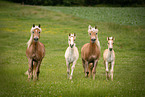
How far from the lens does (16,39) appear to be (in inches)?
1444

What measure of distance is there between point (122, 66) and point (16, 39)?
2211 centimetres

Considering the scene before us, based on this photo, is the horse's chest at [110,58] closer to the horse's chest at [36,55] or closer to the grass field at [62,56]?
the grass field at [62,56]

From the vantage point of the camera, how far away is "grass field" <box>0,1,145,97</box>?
33.7 feet

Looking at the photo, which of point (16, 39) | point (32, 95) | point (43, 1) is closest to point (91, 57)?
point (32, 95)

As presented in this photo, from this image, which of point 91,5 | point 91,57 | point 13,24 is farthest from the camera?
point 91,5

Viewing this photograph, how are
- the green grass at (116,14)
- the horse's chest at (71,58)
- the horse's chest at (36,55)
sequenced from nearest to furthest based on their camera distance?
1. the horse's chest at (36,55)
2. the horse's chest at (71,58)
3. the green grass at (116,14)

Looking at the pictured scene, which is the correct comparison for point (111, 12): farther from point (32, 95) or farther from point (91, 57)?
point (32, 95)

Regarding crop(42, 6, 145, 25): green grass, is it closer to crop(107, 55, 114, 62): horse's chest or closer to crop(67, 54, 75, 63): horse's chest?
crop(107, 55, 114, 62): horse's chest

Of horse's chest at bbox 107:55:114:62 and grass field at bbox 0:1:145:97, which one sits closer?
grass field at bbox 0:1:145:97

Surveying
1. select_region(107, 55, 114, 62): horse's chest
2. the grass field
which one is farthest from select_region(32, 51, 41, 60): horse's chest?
select_region(107, 55, 114, 62): horse's chest

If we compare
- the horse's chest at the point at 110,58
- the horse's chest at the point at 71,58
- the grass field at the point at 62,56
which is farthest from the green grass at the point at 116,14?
the horse's chest at the point at 71,58

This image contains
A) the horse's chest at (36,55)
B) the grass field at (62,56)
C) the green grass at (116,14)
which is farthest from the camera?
the green grass at (116,14)

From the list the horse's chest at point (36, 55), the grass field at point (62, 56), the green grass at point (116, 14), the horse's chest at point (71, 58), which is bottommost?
the grass field at point (62, 56)

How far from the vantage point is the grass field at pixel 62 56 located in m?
10.3
